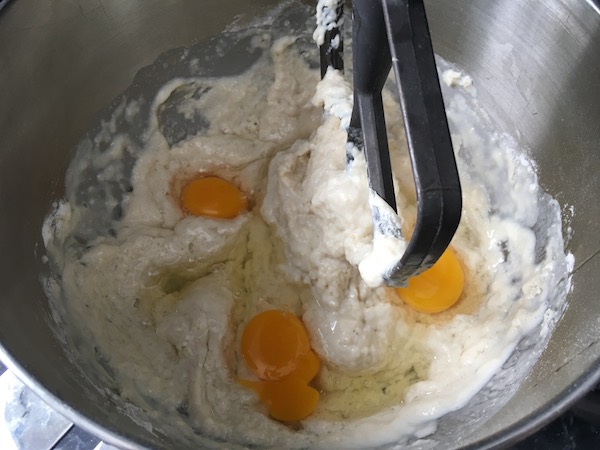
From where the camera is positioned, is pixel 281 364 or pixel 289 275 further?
pixel 289 275

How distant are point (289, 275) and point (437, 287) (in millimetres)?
510

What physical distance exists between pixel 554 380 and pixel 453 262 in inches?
24.8

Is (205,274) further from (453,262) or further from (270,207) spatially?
(453,262)

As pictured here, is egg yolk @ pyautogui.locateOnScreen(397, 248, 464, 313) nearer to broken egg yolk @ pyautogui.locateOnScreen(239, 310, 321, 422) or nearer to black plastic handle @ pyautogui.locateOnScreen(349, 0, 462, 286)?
broken egg yolk @ pyautogui.locateOnScreen(239, 310, 321, 422)

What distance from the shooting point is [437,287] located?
191 cm

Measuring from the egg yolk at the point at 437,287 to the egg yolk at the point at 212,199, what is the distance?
0.68 m

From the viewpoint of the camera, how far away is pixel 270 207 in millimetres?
2041

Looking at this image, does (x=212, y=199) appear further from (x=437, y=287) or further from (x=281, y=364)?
(x=437, y=287)

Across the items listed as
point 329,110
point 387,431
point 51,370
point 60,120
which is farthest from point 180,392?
point 329,110

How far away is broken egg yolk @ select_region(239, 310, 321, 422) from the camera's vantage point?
180 cm

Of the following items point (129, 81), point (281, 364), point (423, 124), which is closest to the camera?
point (423, 124)

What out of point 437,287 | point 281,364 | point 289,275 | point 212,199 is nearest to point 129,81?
point 212,199

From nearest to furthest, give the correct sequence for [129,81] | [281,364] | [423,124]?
[423,124], [281,364], [129,81]

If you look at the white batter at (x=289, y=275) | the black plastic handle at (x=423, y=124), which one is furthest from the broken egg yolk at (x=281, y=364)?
the black plastic handle at (x=423, y=124)
